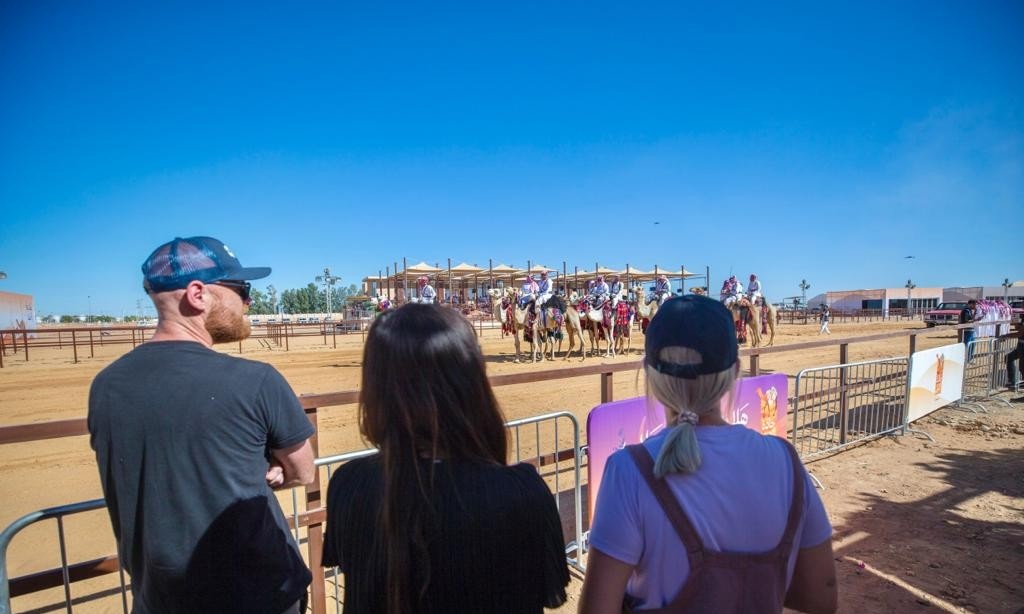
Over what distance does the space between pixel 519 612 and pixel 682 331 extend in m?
0.75

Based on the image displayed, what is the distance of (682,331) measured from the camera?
1183 millimetres

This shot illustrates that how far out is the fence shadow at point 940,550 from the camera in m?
3.02

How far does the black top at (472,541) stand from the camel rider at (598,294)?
16.8 metres

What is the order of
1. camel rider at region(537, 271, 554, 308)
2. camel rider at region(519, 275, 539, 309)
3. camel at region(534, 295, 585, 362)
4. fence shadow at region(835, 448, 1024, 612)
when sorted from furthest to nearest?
camel rider at region(519, 275, 539, 309)
camel rider at region(537, 271, 554, 308)
camel at region(534, 295, 585, 362)
fence shadow at region(835, 448, 1024, 612)

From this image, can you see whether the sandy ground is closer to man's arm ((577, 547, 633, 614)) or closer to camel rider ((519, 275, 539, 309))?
man's arm ((577, 547, 633, 614))

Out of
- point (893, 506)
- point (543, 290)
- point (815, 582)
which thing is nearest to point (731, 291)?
point (543, 290)

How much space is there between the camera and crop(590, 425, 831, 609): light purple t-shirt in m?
1.08

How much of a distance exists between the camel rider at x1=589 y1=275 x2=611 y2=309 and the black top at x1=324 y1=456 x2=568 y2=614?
1679 centimetres

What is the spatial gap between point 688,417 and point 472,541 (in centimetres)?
59

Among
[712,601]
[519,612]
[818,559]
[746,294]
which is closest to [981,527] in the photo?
[818,559]

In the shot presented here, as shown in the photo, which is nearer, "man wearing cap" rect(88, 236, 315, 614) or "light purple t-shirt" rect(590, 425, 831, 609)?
"light purple t-shirt" rect(590, 425, 831, 609)

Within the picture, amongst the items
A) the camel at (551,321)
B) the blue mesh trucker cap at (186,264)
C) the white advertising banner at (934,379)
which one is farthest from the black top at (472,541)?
the camel at (551,321)

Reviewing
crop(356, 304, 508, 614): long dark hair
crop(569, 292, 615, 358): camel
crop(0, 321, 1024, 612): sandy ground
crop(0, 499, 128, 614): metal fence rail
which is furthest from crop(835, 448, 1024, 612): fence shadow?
crop(569, 292, 615, 358): camel

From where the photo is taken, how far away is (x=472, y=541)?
96 cm
